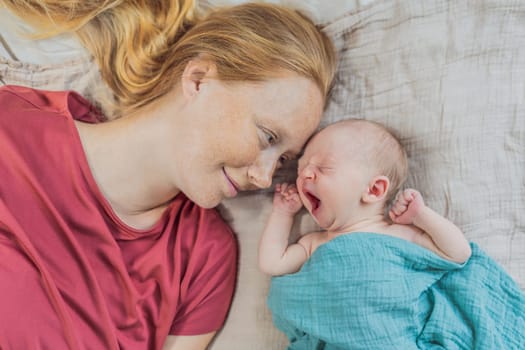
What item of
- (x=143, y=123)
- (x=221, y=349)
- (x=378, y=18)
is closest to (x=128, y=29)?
(x=143, y=123)

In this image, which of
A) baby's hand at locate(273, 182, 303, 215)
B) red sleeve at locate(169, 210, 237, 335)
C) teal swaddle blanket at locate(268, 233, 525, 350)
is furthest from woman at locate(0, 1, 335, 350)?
teal swaddle blanket at locate(268, 233, 525, 350)

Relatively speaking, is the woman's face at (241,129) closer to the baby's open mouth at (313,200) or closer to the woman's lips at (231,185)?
the woman's lips at (231,185)

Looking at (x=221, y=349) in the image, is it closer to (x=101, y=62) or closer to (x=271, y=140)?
(x=271, y=140)

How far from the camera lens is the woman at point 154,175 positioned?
109 centimetres

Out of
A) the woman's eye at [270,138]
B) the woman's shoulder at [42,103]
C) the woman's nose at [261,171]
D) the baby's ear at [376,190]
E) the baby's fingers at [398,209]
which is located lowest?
the baby's fingers at [398,209]

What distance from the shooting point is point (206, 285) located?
125 centimetres

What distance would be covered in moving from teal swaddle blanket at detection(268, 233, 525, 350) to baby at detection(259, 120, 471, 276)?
0.05 meters

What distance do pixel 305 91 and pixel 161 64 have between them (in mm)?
404

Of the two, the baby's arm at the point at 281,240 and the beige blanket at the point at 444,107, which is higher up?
the beige blanket at the point at 444,107

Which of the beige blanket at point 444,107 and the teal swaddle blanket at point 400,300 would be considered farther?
the beige blanket at point 444,107

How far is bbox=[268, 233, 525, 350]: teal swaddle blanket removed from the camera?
41.1 inches

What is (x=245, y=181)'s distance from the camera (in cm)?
115

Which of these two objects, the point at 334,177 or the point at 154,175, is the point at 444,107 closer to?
the point at 334,177

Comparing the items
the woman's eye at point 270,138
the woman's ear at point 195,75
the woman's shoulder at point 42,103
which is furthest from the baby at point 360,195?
the woman's shoulder at point 42,103
